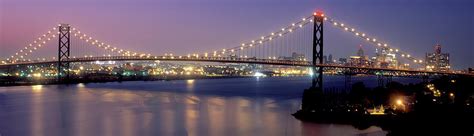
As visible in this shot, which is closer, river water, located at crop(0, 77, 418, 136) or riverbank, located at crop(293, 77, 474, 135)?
riverbank, located at crop(293, 77, 474, 135)

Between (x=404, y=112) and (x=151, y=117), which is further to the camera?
(x=151, y=117)

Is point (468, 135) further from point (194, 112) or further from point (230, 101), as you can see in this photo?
point (230, 101)

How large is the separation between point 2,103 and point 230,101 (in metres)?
7.96

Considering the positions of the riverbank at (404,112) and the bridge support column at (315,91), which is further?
the bridge support column at (315,91)

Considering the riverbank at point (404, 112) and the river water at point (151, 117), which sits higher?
the riverbank at point (404, 112)

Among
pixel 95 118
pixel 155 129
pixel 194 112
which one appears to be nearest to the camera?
pixel 155 129

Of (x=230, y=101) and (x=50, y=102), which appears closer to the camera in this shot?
(x=50, y=102)

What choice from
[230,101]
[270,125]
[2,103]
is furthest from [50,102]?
[270,125]

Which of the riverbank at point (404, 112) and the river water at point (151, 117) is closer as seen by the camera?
the riverbank at point (404, 112)

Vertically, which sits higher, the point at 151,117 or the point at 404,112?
the point at 404,112

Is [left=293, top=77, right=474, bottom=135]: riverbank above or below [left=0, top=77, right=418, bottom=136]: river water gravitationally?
above

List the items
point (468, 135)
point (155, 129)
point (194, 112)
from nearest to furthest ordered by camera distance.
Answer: point (468, 135) → point (155, 129) → point (194, 112)

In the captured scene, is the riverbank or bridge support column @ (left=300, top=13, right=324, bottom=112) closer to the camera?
the riverbank

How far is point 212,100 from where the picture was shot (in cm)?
2241
